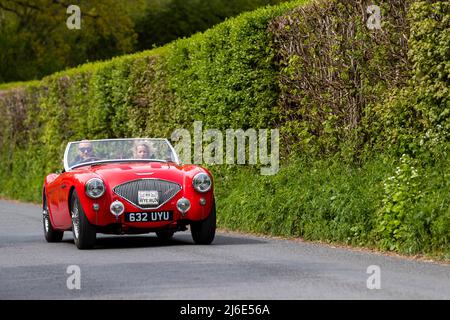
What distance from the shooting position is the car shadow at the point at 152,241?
1490 centimetres

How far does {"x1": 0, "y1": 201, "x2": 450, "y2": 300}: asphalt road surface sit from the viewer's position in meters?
9.55

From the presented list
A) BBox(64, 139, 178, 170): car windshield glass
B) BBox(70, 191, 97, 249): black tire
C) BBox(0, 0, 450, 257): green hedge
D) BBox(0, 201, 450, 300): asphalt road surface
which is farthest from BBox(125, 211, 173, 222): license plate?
BBox(0, 0, 450, 257): green hedge

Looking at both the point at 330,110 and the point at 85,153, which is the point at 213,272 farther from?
the point at 330,110

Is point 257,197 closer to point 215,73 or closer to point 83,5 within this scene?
point 215,73

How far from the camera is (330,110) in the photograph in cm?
1603

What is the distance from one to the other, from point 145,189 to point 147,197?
0.10 meters

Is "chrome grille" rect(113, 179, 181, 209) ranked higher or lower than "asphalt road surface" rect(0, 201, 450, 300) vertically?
higher

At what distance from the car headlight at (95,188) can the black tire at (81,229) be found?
0.24m

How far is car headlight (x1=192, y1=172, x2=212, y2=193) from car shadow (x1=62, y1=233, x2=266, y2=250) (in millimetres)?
835
